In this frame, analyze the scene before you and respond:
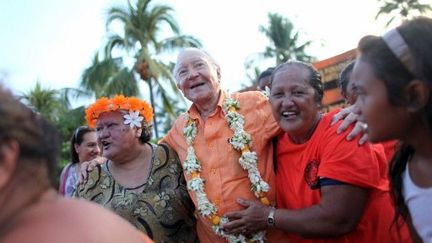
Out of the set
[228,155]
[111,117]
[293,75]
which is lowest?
[228,155]

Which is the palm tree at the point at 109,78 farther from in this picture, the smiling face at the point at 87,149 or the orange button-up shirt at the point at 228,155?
the orange button-up shirt at the point at 228,155

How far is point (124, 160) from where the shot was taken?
4270 mm

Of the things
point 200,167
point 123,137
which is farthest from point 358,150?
point 123,137

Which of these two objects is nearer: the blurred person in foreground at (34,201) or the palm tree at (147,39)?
the blurred person in foreground at (34,201)

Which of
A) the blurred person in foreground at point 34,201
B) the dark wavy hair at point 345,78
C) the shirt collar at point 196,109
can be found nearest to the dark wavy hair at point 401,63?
the blurred person in foreground at point 34,201

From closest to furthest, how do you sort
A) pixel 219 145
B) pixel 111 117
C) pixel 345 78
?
pixel 219 145 < pixel 345 78 < pixel 111 117

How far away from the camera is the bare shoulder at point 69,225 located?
1.39 meters

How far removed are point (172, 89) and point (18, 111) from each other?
2637cm

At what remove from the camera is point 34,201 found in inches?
59.9

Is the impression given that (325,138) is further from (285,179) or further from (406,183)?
(406,183)

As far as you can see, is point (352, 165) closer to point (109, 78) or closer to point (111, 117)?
point (111, 117)

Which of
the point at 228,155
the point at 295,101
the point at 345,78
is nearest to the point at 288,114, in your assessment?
the point at 295,101

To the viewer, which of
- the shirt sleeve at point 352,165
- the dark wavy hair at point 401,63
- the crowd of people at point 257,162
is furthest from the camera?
the shirt sleeve at point 352,165

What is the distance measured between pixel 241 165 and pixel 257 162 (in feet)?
0.37
